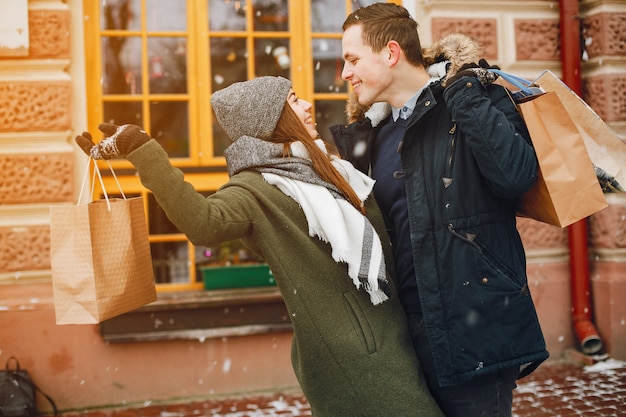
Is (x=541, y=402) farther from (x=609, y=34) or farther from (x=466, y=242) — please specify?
(x=466, y=242)

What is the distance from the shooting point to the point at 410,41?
7.66ft

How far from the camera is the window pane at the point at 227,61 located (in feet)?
17.9

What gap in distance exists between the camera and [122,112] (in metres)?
5.31

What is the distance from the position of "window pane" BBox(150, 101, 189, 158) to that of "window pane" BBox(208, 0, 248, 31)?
2.30ft

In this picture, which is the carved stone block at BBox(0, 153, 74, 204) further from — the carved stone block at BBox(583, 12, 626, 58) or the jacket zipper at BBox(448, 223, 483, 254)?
the carved stone block at BBox(583, 12, 626, 58)

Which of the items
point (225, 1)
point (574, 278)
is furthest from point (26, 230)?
point (574, 278)

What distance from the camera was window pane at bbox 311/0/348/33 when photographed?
559 centimetres

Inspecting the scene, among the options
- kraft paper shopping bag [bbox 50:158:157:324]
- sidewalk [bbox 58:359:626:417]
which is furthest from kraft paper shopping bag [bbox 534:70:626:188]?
sidewalk [bbox 58:359:626:417]

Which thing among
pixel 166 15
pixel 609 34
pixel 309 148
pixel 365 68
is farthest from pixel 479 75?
pixel 609 34

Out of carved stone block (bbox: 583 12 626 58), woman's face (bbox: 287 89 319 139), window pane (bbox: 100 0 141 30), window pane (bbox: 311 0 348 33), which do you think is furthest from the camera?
window pane (bbox: 311 0 348 33)

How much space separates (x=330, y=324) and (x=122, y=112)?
3805mm

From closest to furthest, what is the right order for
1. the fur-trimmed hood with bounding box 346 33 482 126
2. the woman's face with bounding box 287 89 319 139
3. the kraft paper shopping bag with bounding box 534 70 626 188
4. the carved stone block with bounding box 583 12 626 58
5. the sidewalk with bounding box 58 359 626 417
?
the kraft paper shopping bag with bounding box 534 70 626 188 < the fur-trimmed hood with bounding box 346 33 482 126 < the woman's face with bounding box 287 89 319 139 < the sidewalk with bounding box 58 359 626 417 < the carved stone block with bounding box 583 12 626 58

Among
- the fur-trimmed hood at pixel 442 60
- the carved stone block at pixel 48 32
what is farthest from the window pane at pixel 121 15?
the fur-trimmed hood at pixel 442 60

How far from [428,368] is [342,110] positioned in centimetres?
384
